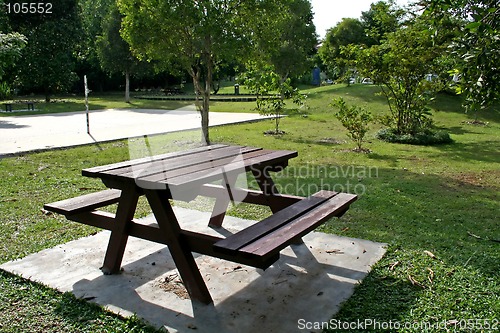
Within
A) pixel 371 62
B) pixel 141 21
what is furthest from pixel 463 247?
pixel 371 62

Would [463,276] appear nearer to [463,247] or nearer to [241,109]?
[463,247]

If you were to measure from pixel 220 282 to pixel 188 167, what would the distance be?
0.91 m

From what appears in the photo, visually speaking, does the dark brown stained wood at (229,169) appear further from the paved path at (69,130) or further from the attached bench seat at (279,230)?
the paved path at (69,130)

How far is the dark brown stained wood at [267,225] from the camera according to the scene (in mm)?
2568

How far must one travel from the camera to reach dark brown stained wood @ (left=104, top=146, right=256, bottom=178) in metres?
3.23

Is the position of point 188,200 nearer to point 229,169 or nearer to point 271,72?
point 229,169

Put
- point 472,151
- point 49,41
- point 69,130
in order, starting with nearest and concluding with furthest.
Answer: point 472,151, point 69,130, point 49,41

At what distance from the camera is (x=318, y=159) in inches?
348

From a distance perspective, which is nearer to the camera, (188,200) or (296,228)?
(296,228)

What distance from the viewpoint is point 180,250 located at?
303cm

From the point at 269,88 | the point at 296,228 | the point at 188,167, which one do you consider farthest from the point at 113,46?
the point at 296,228

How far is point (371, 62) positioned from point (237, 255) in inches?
411

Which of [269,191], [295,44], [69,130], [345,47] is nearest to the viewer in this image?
[269,191]

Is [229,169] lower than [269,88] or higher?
lower
